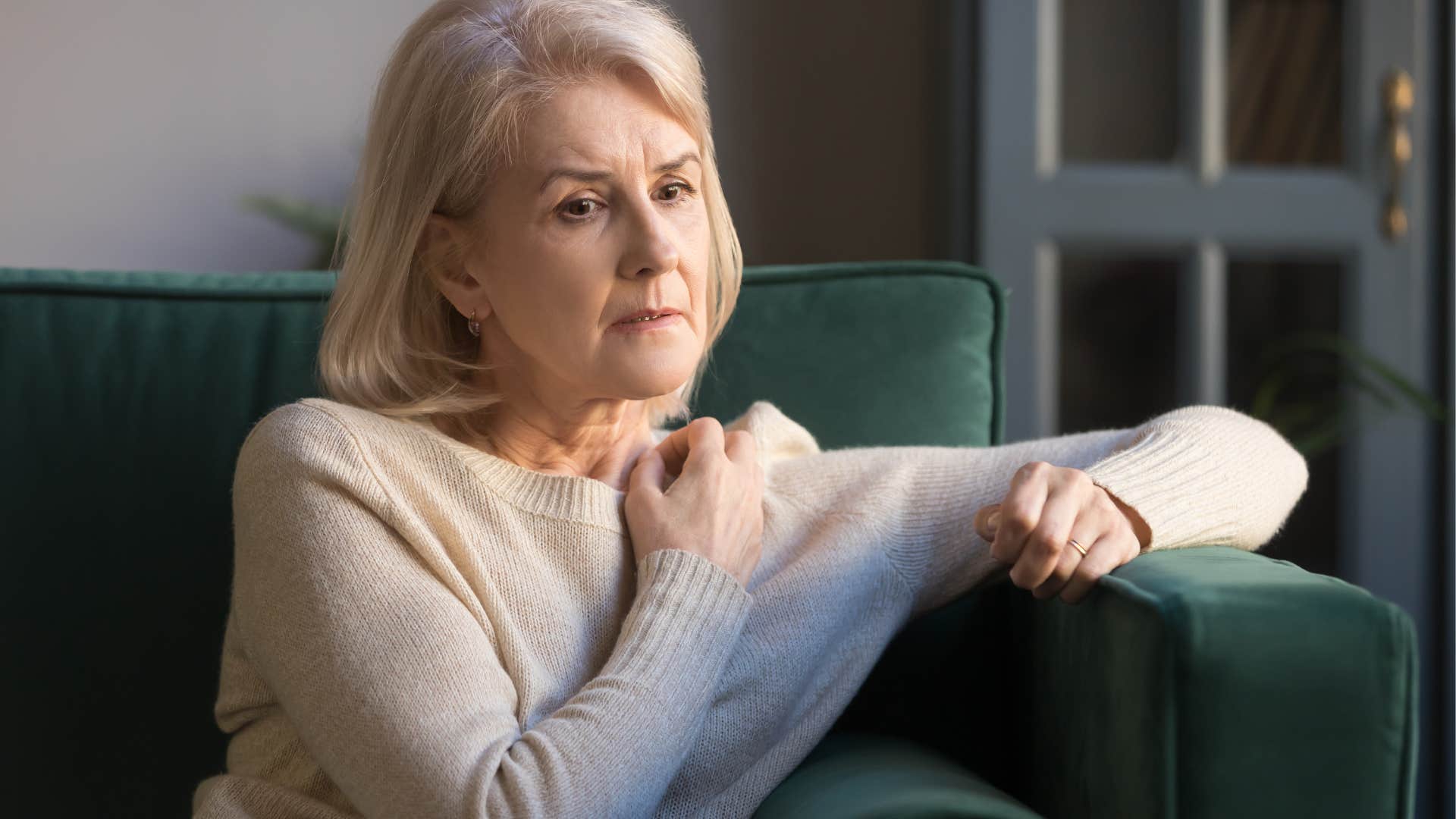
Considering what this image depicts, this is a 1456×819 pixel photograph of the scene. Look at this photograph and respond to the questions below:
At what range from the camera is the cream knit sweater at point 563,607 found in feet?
2.92

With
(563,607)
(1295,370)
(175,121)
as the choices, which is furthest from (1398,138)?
(175,121)

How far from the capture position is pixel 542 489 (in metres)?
1.09

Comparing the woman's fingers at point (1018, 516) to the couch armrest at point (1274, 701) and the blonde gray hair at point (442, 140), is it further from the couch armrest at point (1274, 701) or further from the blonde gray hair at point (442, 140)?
the blonde gray hair at point (442, 140)

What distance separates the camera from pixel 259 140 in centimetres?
252

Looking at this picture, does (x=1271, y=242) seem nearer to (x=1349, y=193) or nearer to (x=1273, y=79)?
(x=1349, y=193)

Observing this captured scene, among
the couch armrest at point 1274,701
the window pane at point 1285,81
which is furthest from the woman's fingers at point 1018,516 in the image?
the window pane at point 1285,81

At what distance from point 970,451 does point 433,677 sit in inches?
22.9

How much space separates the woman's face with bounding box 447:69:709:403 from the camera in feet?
3.47

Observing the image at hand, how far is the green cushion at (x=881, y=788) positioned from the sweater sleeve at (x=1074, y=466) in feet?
0.52

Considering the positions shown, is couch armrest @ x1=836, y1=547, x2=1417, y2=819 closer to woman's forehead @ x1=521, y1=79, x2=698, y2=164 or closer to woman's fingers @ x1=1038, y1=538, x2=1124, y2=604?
woman's fingers @ x1=1038, y1=538, x2=1124, y2=604

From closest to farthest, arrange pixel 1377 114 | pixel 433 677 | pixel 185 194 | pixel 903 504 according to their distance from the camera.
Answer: pixel 433 677 < pixel 903 504 < pixel 1377 114 < pixel 185 194

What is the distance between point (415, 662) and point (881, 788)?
35 centimetres

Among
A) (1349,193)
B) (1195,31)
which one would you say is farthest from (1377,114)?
(1195,31)

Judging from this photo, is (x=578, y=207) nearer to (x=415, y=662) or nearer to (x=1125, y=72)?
(x=415, y=662)
